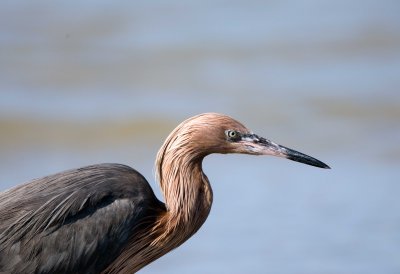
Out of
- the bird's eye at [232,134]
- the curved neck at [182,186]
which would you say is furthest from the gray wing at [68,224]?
the bird's eye at [232,134]

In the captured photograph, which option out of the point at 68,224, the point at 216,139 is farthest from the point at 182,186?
the point at 68,224

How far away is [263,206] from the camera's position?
10.5 m

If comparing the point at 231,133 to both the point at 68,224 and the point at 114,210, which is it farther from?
the point at 68,224

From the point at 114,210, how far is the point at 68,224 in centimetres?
31

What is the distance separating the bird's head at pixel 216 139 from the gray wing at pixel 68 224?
48 centimetres

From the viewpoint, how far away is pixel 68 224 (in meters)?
6.95

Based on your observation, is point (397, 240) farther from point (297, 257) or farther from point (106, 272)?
point (106, 272)

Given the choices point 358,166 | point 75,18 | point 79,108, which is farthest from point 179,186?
point 75,18

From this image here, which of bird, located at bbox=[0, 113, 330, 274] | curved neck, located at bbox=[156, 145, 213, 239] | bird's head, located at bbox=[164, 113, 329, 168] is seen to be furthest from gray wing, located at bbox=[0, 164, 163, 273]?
bird's head, located at bbox=[164, 113, 329, 168]

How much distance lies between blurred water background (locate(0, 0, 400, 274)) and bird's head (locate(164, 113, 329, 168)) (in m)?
2.49

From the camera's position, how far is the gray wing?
6879mm

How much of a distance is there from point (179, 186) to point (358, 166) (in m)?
4.65

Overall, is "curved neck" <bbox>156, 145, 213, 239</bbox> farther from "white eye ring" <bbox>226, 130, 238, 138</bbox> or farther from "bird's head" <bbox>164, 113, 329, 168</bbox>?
"white eye ring" <bbox>226, 130, 238, 138</bbox>

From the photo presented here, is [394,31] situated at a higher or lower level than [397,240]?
higher
